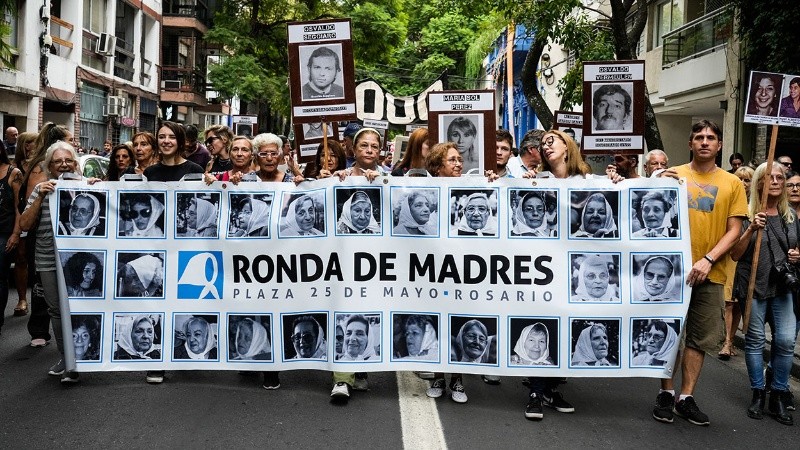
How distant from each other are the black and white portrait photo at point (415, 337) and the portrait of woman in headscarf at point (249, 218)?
37.4 inches

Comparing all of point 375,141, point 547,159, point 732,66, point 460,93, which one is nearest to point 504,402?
point 547,159

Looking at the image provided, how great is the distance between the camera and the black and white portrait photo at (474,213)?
21.0 feet

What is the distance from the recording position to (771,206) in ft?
22.6

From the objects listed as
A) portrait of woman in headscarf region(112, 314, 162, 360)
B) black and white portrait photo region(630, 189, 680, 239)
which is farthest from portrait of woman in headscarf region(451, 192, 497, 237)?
portrait of woman in headscarf region(112, 314, 162, 360)

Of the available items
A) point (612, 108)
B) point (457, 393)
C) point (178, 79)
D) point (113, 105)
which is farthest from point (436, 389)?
point (178, 79)

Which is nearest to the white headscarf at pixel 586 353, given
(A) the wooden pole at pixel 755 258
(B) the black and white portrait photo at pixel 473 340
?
(B) the black and white portrait photo at pixel 473 340

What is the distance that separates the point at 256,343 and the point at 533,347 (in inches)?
74.5

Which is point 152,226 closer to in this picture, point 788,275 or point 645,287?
point 645,287

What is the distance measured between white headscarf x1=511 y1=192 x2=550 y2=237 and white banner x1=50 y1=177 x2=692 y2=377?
1cm

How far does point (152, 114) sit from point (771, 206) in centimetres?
3504

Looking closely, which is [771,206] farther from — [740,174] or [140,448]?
[140,448]

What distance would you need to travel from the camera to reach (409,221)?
6.45 m

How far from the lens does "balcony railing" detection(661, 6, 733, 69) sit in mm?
18219

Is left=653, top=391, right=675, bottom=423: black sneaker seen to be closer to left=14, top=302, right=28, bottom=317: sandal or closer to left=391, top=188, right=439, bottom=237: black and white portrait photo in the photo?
left=391, top=188, right=439, bottom=237: black and white portrait photo
